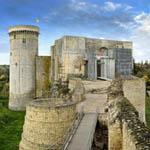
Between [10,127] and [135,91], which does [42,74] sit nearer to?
[10,127]

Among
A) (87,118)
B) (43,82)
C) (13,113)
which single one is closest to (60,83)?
(43,82)

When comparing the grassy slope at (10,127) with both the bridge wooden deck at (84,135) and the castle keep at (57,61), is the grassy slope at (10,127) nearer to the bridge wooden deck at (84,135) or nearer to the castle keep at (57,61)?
the castle keep at (57,61)

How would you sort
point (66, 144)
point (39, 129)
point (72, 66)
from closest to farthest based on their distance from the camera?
point (66, 144)
point (39, 129)
point (72, 66)

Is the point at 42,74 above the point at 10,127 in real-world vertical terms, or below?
above

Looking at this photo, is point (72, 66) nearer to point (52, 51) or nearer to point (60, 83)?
point (60, 83)

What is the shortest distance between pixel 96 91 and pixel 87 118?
238 inches

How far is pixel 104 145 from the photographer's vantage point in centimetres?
858

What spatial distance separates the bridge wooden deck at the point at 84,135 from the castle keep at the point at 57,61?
11.8 metres

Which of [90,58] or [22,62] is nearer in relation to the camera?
[90,58]

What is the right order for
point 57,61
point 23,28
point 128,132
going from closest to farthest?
point 128,132
point 57,61
point 23,28

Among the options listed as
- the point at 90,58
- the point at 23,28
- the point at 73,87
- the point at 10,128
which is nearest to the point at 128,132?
the point at 73,87

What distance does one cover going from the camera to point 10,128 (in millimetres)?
17953

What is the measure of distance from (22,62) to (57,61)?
4547mm

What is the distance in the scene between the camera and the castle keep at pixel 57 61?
20453 mm
